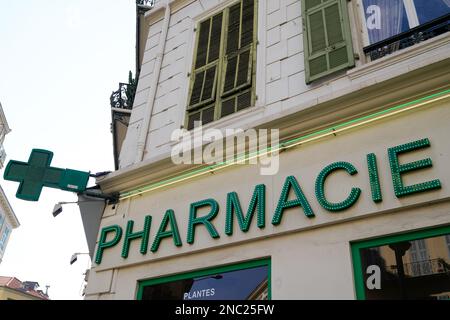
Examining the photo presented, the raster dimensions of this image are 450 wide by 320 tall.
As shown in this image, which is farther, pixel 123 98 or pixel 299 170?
pixel 123 98

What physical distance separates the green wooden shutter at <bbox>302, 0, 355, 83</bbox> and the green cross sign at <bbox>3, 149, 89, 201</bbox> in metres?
3.68

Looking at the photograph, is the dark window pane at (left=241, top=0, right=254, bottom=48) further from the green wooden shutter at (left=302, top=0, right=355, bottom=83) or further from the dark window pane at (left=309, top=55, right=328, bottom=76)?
the dark window pane at (left=309, top=55, right=328, bottom=76)

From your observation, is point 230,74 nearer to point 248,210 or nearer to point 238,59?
point 238,59

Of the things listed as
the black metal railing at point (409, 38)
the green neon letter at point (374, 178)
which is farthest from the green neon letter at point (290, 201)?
the black metal railing at point (409, 38)

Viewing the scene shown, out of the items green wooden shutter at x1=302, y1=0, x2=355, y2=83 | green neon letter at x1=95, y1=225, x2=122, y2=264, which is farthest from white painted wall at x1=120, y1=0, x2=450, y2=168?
green neon letter at x1=95, y1=225, x2=122, y2=264

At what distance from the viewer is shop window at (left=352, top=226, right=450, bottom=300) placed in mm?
3283

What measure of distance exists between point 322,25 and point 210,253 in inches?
135

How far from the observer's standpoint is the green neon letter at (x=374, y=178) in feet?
12.4

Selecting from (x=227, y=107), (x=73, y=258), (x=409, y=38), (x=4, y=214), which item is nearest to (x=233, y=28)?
(x=227, y=107)

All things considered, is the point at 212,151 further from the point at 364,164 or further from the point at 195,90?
the point at 364,164

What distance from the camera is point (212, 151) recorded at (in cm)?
523

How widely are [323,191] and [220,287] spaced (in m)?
1.58

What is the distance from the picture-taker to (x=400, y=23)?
495 cm
